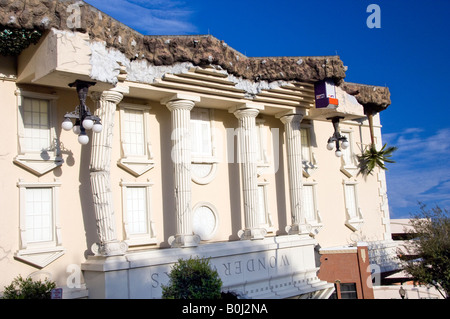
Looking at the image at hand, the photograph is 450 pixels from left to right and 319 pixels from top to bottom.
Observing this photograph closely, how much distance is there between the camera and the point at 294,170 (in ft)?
59.0

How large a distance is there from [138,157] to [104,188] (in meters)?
2.35

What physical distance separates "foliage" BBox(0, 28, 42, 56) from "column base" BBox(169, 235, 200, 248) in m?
6.53

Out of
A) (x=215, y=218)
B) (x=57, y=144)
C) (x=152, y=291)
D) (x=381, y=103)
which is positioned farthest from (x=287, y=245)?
(x=381, y=103)

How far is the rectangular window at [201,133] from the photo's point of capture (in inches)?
647

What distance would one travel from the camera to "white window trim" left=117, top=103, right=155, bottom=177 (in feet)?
47.0

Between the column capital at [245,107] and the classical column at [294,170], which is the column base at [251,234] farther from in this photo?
the column capital at [245,107]

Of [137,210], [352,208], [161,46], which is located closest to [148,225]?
[137,210]

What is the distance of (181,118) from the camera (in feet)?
48.1

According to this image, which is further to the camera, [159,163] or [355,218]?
[355,218]

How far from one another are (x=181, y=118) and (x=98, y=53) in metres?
3.67

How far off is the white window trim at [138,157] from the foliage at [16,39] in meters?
3.58

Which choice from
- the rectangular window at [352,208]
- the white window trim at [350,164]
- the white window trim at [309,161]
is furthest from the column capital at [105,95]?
the rectangular window at [352,208]

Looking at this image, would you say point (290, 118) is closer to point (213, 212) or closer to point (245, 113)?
point (245, 113)
